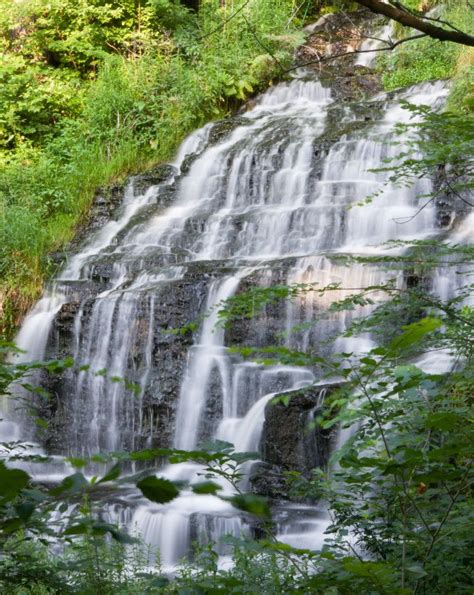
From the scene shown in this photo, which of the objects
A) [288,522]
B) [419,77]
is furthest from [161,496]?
[419,77]

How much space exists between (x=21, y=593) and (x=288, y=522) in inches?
117

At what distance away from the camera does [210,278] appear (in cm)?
883

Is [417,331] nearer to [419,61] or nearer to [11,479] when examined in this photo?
[11,479]

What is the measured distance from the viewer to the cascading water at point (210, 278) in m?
7.69

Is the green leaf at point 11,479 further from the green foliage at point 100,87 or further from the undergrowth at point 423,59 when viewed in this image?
the undergrowth at point 423,59

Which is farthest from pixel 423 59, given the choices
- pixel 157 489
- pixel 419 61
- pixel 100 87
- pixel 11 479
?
pixel 11 479

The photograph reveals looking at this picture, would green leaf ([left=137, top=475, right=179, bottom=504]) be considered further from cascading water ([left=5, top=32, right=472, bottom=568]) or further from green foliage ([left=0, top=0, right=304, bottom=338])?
green foliage ([left=0, top=0, right=304, bottom=338])

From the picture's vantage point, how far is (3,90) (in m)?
13.9

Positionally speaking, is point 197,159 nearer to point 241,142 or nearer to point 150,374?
point 241,142

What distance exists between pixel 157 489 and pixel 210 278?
7.77 meters

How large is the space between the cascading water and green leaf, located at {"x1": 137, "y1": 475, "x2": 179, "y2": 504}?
16.0 ft

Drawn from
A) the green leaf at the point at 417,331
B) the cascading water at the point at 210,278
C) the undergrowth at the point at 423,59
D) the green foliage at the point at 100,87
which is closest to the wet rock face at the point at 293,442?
the cascading water at the point at 210,278

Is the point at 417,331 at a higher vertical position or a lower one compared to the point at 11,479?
higher

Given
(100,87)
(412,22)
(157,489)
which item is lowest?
(157,489)
